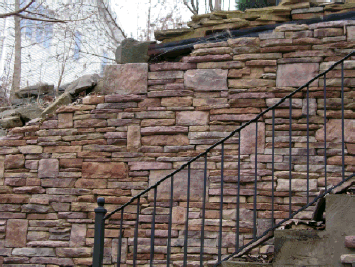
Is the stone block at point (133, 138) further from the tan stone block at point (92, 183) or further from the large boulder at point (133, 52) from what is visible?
the large boulder at point (133, 52)

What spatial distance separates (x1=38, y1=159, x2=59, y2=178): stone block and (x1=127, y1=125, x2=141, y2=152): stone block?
2.75ft

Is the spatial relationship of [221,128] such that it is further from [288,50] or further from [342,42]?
[342,42]

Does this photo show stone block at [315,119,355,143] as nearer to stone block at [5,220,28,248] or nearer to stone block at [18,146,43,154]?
stone block at [18,146,43,154]

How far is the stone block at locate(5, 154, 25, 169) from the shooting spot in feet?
15.3

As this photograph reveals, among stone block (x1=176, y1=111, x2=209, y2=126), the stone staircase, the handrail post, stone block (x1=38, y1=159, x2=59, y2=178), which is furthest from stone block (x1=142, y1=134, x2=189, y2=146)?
the stone staircase

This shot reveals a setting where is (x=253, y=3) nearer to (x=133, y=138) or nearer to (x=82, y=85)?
(x=82, y=85)

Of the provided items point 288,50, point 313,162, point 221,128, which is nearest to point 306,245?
point 313,162

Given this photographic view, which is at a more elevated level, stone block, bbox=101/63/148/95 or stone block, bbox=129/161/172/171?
stone block, bbox=101/63/148/95

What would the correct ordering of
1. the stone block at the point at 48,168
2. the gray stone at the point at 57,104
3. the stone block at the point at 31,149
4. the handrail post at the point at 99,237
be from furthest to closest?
the gray stone at the point at 57,104
the stone block at the point at 31,149
the stone block at the point at 48,168
the handrail post at the point at 99,237

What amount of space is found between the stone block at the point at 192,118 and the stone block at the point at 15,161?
1807 millimetres

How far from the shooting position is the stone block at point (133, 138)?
4449mm

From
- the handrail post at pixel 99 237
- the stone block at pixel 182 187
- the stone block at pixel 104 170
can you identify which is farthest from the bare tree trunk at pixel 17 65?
the handrail post at pixel 99 237

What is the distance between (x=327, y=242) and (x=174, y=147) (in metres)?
2.00

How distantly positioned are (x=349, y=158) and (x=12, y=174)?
3571 mm
